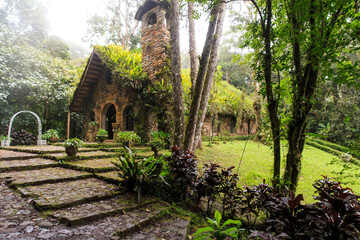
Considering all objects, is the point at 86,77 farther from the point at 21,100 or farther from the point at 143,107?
the point at 21,100

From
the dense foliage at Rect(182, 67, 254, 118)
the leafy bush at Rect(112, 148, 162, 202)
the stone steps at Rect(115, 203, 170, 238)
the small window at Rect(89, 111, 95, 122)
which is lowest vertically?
the stone steps at Rect(115, 203, 170, 238)

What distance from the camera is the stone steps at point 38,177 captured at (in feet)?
11.7

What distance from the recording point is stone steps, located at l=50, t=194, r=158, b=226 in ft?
8.07

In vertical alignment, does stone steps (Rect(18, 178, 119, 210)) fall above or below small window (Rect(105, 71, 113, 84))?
below

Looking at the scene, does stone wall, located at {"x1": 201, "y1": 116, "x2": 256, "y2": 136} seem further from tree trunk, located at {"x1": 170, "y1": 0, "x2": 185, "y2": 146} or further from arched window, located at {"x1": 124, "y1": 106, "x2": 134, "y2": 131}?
tree trunk, located at {"x1": 170, "y1": 0, "x2": 185, "y2": 146}

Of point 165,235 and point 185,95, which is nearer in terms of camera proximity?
point 165,235

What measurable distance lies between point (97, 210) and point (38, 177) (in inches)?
78.9

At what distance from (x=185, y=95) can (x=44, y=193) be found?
20.2 feet

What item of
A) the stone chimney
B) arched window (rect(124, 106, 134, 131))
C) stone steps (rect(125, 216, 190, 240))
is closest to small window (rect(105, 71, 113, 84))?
arched window (rect(124, 106, 134, 131))

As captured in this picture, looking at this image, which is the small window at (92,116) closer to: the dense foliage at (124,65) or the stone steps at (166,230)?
the dense foliage at (124,65)

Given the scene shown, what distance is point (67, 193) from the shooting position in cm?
321

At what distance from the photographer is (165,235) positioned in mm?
2504

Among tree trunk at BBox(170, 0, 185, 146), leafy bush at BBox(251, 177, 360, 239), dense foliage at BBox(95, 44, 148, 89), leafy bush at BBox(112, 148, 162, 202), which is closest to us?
leafy bush at BBox(251, 177, 360, 239)

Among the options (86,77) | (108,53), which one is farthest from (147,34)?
(86,77)
